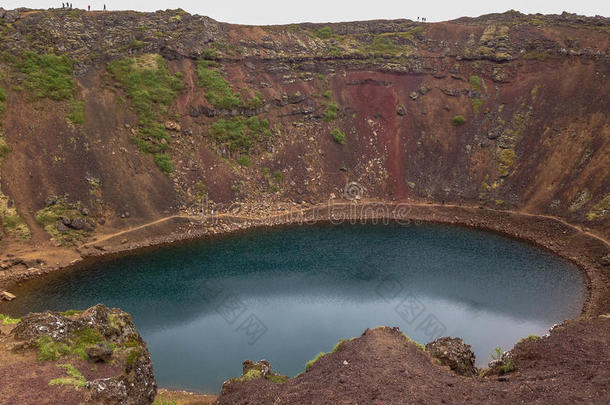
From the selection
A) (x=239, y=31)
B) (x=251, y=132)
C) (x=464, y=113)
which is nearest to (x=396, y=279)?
(x=251, y=132)

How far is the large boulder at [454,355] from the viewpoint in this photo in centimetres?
2516

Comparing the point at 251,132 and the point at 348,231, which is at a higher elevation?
the point at 251,132

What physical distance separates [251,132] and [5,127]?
32.5 metres

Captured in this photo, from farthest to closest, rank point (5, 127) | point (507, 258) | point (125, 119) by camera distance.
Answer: point (125, 119), point (5, 127), point (507, 258)

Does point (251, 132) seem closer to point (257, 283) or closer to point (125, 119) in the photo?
point (125, 119)

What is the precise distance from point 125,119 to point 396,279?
44.2 metres

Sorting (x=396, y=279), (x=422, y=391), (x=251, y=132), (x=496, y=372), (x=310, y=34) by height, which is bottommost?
(x=396, y=279)

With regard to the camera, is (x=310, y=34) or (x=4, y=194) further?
(x=310, y=34)

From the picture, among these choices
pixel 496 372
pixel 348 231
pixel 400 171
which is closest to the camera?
pixel 496 372

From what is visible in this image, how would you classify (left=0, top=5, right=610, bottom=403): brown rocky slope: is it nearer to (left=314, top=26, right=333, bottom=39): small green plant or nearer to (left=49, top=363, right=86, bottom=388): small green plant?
(left=314, top=26, right=333, bottom=39): small green plant

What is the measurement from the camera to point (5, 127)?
2072 inches

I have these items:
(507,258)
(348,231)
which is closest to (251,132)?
(348,231)

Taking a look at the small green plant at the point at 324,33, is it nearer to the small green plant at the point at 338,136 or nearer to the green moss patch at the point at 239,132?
the small green plant at the point at 338,136

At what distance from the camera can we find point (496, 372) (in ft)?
80.0
